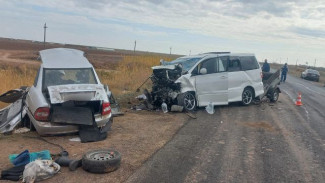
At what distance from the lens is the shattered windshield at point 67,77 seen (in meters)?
8.36

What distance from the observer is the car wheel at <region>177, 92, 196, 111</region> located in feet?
38.7

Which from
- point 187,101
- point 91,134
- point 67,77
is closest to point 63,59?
point 67,77

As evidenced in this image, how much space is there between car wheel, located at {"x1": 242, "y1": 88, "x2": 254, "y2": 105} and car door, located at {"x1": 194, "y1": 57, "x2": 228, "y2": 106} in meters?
1.18

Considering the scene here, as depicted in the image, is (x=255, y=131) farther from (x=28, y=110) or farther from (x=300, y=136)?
(x=28, y=110)

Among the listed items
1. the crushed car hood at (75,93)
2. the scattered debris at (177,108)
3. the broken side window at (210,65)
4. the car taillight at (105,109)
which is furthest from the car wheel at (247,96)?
the crushed car hood at (75,93)

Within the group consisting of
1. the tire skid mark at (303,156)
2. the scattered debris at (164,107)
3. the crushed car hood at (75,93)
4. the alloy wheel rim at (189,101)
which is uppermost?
the crushed car hood at (75,93)

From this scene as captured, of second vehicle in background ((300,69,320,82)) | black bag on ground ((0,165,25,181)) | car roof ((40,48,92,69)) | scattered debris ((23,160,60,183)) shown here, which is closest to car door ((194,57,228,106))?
car roof ((40,48,92,69))

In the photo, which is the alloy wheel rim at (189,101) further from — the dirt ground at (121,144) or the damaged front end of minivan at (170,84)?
the dirt ground at (121,144)

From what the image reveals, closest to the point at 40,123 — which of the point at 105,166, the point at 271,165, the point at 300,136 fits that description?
the point at 105,166

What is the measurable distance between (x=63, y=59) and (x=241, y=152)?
201 inches

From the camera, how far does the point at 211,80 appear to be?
41.1 ft

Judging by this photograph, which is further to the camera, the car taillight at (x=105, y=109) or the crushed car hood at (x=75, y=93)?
the car taillight at (x=105, y=109)

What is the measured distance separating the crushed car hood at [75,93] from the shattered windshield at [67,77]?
20.5 inches

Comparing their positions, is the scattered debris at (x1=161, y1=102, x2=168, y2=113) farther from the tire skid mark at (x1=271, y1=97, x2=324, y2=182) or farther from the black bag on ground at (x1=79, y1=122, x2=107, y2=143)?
the black bag on ground at (x1=79, y1=122, x2=107, y2=143)
